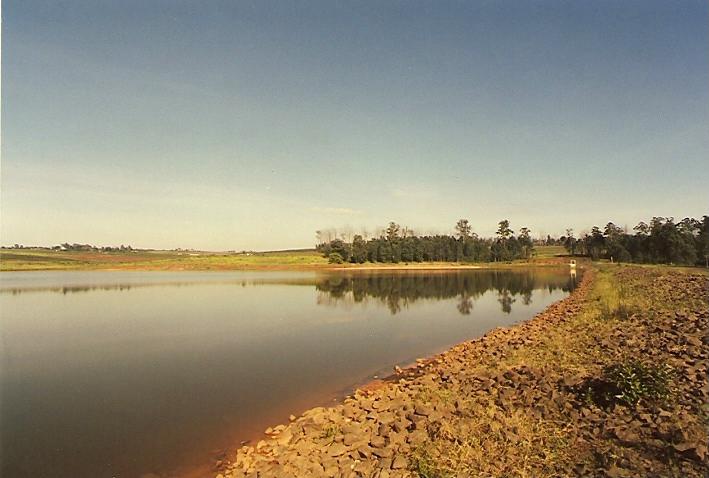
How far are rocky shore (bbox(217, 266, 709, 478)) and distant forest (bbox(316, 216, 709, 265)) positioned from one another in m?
85.7

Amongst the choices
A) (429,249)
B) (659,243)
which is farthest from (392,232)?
(659,243)

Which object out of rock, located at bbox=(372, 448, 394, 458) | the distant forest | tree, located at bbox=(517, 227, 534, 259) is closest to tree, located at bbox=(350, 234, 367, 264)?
the distant forest

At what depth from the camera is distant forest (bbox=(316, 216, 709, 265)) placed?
265ft

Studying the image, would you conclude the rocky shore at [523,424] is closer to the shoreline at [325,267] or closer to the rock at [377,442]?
the rock at [377,442]

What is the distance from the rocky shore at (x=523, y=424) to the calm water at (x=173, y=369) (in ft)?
6.76

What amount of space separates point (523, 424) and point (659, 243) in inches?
3790

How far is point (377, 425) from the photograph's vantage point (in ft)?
28.7

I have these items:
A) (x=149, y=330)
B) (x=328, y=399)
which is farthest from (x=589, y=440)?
(x=149, y=330)

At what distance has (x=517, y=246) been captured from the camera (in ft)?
418

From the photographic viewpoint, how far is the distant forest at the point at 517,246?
265 ft

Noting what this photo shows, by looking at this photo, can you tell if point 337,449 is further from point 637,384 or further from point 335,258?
point 335,258

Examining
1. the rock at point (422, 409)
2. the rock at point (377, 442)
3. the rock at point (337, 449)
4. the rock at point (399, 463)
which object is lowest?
the rock at point (337, 449)

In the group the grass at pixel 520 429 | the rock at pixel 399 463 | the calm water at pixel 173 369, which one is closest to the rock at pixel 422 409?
the grass at pixel 520 429

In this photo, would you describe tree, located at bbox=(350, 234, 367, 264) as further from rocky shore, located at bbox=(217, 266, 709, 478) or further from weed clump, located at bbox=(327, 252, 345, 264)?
rocky shore, located at bbox=(217, 266, 709, 478)
